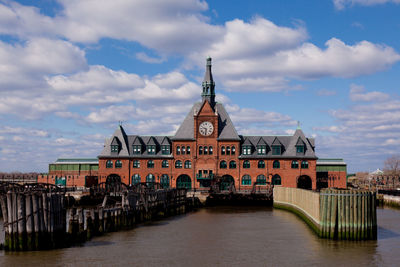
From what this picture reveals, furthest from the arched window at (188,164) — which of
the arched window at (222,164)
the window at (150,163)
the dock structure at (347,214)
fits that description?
the dock structure at (347,214)

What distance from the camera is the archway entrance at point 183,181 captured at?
88.7 m

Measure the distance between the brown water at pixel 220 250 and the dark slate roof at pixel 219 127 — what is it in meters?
44.8

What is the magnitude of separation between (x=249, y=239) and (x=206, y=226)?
9.90 meters

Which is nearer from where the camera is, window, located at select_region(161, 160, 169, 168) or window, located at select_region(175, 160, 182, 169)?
window, located at select_region(175, 160, 182, 169)

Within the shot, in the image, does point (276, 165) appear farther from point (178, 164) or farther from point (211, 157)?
point (178, 164)

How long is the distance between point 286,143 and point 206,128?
15752 mm

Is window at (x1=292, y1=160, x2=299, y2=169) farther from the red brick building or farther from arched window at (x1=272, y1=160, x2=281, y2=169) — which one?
arched window at (x1=272, y1=160, x2=281, y2=169)

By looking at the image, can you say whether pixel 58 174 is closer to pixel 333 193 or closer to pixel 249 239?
pixel 249 239

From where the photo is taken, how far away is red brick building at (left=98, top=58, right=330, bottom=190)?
285 feet

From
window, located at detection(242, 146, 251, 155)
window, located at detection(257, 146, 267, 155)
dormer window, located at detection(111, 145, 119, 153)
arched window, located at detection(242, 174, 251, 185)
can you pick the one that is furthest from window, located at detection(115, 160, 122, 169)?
window, located at detection(257, 146, 267, 155)

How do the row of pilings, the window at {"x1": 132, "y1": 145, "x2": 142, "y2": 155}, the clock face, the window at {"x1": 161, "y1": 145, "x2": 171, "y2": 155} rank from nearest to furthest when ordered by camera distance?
the row of pilings
the clock face
the window at {"x1": 161, "y1": 145, "x2": 171, "y2": 155}
the window at {"x1": 132, "y1": 145, "x2": 142, "y2": 155}

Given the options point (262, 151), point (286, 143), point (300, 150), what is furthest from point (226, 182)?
point (300, 150)

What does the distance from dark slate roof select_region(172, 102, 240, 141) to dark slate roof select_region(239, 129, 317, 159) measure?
3159mm

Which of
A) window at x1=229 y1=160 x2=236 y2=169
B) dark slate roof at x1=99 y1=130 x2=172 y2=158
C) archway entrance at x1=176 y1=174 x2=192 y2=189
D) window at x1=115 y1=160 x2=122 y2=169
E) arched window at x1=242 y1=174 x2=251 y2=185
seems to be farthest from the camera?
window at x1=115 y1=160 x2=122 y2=169
